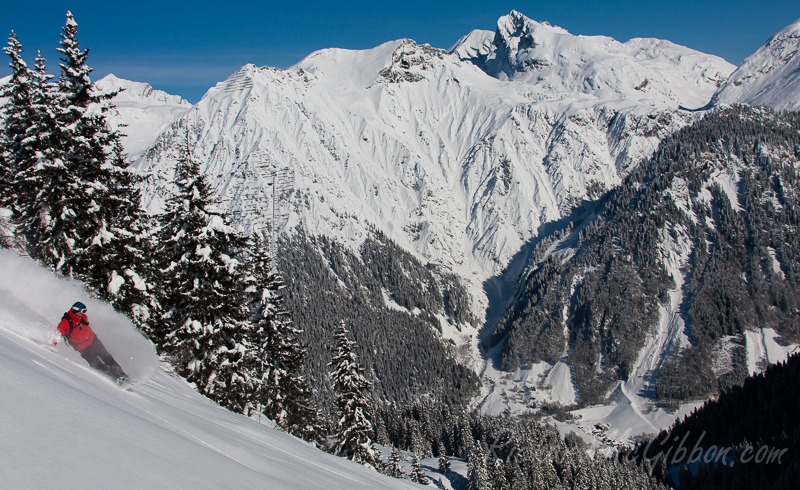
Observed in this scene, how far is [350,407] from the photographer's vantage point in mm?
31938

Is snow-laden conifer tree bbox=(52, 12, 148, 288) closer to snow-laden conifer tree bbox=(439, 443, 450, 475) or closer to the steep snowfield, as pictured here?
the steep snowfield

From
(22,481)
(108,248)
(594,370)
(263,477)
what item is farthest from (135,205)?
(594,370)

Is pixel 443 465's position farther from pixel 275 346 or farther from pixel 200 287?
pixel 200 287

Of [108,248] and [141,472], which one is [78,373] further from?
[108,248]

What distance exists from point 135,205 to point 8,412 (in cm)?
2090

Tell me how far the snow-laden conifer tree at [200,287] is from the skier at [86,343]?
33.8 feet

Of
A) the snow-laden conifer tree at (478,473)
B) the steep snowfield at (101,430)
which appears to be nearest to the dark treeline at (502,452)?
the snow-laden conifer tree at (478,473)

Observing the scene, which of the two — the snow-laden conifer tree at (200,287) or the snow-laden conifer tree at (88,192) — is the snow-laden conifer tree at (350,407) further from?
the snow-laden conifer tree at (88,192)

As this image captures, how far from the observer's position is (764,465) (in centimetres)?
9794

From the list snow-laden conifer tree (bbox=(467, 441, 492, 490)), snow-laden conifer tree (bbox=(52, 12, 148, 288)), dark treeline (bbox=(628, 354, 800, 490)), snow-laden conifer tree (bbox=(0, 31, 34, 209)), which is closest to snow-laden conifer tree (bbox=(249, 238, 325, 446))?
snow-laden conifer tree (bbox=(52, 12, 148, 288))


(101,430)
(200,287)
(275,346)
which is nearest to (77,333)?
(101,430)

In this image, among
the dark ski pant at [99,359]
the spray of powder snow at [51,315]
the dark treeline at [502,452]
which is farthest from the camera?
the dark treeline at [502,452]

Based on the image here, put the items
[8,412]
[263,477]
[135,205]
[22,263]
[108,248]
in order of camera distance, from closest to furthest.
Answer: [8,412]
[263,477]
[22,263]
[108,248]
[135,205]

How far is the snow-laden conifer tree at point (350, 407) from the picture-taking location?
31.6 meters
